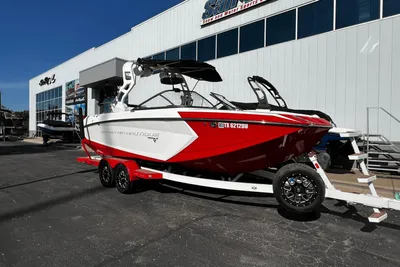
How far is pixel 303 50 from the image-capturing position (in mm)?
9133

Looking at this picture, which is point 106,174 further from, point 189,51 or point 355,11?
point 189,51

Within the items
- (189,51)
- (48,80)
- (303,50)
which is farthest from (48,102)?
(303,50)

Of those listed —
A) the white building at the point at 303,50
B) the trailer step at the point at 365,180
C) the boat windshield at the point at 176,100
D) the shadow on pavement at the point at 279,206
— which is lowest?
the shadow on pavement at the point at 279,206

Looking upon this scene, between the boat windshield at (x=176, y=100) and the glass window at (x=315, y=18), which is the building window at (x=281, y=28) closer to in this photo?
the glass window at (x=315, y=18)

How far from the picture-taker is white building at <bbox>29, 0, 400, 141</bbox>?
7.54 meters

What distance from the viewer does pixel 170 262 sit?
2754 mm

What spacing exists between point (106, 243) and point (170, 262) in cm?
90

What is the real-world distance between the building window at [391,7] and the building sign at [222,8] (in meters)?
3.97

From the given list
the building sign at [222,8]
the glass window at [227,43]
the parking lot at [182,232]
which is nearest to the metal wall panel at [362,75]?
the building sign at [222,8]

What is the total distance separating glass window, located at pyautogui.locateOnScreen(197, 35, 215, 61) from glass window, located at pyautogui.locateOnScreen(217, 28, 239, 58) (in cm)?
38

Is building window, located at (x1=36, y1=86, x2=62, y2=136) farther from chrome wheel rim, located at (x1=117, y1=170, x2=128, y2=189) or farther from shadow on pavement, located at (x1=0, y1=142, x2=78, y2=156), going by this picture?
chrome wheel rim, located at (x1=117, y1=170, x2=128, y2=189)

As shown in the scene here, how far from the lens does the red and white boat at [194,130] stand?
3.79 m

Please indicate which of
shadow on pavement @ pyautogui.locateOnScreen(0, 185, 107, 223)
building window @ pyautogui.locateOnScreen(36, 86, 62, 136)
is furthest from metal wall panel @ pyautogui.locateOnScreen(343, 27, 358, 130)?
building window @ pyautogui.locateOnScreen(36, 86, 62, 136)

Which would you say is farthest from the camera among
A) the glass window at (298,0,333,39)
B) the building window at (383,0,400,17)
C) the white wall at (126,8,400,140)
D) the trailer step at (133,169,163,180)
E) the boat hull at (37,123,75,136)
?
the boat hull at (37,123,75,136)
